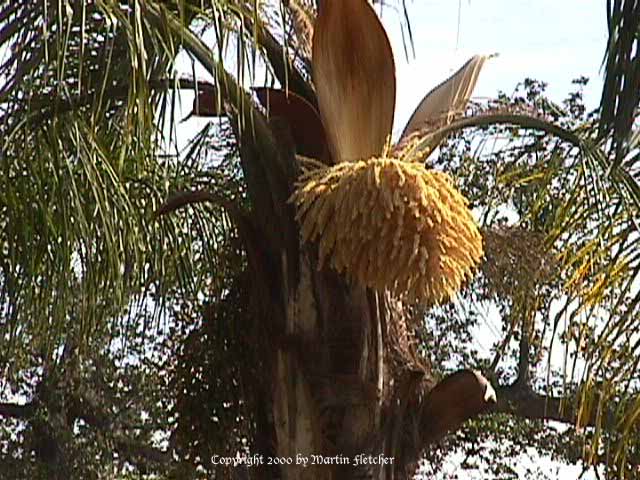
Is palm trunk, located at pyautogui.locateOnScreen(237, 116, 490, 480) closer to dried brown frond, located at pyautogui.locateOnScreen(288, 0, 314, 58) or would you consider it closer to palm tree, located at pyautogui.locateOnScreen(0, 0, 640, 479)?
palm tree, located at pyautogui.locateOnScreen(0, 0, 640, 479)

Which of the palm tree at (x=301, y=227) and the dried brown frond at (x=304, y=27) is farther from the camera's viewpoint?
the dried brown frond at (x=304, y=27)

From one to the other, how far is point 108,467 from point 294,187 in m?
4.31

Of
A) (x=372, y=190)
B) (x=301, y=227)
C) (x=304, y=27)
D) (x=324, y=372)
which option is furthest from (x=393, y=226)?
(x=304, y=27)

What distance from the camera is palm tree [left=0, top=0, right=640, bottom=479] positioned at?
9.90 ft

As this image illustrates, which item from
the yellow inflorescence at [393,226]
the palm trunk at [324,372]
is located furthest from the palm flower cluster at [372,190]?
the palm trunk at [324,372]

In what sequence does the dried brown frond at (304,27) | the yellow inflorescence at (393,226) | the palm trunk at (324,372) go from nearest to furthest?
the yellow inflorescence at (393,226) → the palm trunk at (324,372) → the dried brown frond at (304,27)

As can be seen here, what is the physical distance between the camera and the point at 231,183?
423 centimetres

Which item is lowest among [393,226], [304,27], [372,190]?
[393,226]

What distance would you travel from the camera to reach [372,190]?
294 centimetres

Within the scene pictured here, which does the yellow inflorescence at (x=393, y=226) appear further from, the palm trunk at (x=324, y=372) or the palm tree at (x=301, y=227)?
the palm trunk at (x=324, y=372)

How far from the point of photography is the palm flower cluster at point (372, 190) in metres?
2.93

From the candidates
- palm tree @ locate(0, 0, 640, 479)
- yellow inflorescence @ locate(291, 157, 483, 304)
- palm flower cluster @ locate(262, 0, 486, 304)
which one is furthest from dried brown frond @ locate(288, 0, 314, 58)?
yellow inflorescence @ locate(291, 157, 483, 304)

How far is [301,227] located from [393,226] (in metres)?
0.39

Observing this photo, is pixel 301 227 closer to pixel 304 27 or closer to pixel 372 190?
pixel 372 190
